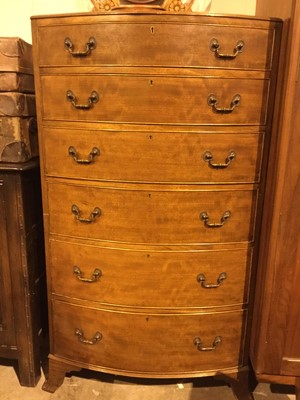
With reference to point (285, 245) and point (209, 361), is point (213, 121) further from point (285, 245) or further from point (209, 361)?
point (209, 361)

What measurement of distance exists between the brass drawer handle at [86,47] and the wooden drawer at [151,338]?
2.99 ft

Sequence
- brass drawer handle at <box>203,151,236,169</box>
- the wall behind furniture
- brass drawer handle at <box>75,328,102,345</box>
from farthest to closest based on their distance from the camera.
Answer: the wall behind furniture < brass drawer handle at <box>75,328,102,345</box> < brass drawer handle at <box>203,151,236,169</box>

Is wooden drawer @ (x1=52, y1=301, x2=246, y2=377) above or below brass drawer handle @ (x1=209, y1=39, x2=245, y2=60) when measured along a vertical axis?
below

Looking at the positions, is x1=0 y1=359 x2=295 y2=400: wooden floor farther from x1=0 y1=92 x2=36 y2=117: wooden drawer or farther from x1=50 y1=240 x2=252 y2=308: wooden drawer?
x1=0 y1=92 x2=36 y2=117: wooden drawer

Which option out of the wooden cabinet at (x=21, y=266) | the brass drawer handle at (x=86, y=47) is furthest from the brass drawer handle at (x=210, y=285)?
the brass drawer handle at (x=86, y=47)

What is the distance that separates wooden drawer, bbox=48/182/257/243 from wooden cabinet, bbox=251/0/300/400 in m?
0.11

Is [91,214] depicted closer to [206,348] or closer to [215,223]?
[215,223]

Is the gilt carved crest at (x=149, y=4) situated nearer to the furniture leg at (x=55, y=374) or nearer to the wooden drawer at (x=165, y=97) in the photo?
the wooden drawer at (x=165, y=97)

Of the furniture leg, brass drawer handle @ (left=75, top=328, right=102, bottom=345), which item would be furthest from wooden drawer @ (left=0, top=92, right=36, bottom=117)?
the furniture leg

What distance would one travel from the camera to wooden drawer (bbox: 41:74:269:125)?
3.76 feet

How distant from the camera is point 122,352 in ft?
4.65

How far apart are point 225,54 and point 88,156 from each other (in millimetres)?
547

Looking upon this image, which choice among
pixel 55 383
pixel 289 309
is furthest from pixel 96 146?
pixel 55 383

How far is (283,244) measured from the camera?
1.22 m
